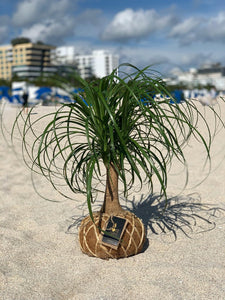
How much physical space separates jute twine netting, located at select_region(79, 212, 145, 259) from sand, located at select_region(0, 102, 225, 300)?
6 cm

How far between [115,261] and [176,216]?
1.12 m

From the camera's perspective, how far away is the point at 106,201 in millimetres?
2580

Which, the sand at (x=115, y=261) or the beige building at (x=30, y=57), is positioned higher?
the beige building at (x=30, y=57)

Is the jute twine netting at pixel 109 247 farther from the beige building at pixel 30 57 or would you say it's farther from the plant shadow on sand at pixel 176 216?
the beige building at pixel 30 57

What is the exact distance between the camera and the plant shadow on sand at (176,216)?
3064 millimetres

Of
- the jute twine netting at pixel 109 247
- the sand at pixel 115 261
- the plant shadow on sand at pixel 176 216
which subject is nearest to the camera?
the sand at pixel 115 261

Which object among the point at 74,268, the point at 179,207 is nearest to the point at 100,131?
the point at 74,268

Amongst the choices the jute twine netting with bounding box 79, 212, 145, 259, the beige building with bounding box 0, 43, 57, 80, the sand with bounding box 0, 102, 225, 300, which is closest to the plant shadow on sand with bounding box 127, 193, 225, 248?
the sand with bounding box 0, 102, 225, 300

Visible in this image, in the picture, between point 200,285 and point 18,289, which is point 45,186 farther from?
point 200,285

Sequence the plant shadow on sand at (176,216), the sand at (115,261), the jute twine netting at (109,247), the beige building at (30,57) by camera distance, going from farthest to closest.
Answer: the beige building at (30,57), the plant shadow on sand at (176,216), the jute twine netting at (109,247), the sand at (115,261)

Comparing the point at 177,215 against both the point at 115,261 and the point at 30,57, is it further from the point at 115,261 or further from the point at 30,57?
the point at 30,57

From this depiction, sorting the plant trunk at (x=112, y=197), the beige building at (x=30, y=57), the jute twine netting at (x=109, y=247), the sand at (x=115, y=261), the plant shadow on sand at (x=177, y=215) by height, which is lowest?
the sand at (x=115, y=261)

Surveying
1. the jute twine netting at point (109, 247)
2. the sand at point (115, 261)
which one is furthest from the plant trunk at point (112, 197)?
the sand at point (115, 261)

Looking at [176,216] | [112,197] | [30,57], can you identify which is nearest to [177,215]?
[176,216]
